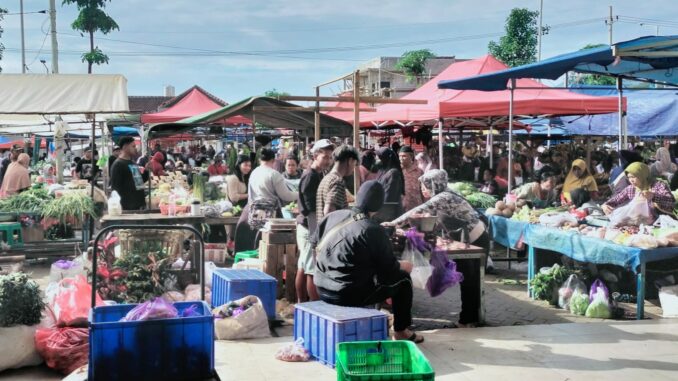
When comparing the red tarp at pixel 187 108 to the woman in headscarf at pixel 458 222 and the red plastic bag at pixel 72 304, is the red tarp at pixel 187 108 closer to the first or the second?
the woman in headscarf at pixel 458 222

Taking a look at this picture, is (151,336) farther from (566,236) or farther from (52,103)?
(52,103)

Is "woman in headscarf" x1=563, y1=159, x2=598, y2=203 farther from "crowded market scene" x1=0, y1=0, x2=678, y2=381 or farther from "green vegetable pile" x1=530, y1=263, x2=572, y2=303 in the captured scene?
"green vegetable pile" x1=530, y1=263, x2=572, y2=303

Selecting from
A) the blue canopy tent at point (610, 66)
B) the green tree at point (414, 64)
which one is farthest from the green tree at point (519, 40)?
the blue canopy tent at point (610, 66)

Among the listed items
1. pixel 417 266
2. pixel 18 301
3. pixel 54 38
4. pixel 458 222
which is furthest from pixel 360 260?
pixel 54 38

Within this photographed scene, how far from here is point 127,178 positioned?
1009 centimetres

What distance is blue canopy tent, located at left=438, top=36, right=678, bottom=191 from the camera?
6680mm

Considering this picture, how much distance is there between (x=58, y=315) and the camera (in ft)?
19.6

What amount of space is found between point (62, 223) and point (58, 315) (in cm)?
550

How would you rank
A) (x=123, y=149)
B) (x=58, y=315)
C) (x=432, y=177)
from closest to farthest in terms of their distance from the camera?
(x=58, y=315) → (x=432, y=177) → (x=123, y=149)

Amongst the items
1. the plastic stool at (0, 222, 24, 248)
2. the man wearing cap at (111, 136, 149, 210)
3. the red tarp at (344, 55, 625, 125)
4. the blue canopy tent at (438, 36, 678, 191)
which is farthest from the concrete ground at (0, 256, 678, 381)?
the plastic stool at (0, 222, 24, 248)

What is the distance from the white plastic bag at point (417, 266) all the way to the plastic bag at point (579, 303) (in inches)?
84.9

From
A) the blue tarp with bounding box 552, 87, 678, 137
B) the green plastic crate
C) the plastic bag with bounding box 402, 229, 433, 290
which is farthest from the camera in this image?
the blue tarp with bounding box 552, 87, 678, 137

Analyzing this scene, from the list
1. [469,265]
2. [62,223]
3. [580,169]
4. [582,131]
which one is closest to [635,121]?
[582,131]

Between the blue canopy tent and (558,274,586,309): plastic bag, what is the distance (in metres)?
2.52
